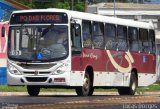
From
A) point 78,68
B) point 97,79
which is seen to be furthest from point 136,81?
point 78,68

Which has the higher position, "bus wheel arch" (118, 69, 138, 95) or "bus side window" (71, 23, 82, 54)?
"bus side window" (71, 23, 82, 54)

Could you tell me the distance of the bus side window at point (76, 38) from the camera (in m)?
25.4

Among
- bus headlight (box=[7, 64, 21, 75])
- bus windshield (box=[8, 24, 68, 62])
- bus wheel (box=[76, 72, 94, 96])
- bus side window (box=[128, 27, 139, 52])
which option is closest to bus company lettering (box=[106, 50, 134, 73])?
bus side window (box=[128, 27, 139, 52])

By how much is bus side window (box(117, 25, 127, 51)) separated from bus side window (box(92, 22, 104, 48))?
164 cm

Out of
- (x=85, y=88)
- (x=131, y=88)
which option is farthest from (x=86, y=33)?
(x=131, y=88)

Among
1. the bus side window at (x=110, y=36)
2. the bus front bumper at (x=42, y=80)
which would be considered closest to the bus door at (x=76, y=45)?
the bus front bumper at (x=42, y=80)

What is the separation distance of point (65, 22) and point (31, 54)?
1761mm

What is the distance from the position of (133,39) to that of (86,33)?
4988mm

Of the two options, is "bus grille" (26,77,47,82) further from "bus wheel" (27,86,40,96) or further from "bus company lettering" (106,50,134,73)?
"bus company lettering" (106,50,134,73)

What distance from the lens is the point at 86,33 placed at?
26547 mm

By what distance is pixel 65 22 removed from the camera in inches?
999

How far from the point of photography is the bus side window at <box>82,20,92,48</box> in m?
26.3

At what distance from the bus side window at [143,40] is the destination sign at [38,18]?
732 centimetres

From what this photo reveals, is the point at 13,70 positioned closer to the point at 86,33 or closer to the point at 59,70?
the point at 59,70
